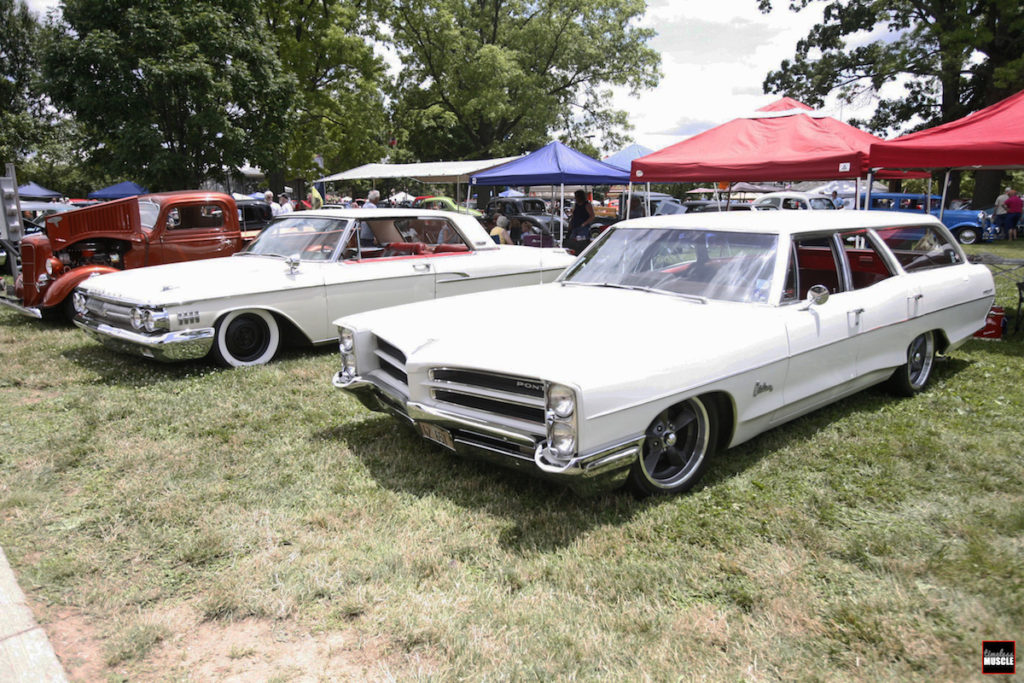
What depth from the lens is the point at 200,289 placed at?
5898 millimetres

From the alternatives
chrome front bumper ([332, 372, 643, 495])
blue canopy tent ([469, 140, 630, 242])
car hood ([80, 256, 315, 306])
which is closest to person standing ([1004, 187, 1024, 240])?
blue canopy tent ([469, 140, 630, 242])

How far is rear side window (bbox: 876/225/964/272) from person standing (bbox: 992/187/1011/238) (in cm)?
1827

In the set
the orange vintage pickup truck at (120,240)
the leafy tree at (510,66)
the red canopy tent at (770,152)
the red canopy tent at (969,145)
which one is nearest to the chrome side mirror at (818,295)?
the red canopy tent at (969,145)

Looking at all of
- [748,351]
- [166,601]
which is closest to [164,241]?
[166,601]

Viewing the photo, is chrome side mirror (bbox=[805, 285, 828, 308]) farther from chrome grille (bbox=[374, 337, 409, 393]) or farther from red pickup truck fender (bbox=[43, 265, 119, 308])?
red pickup truck fender (bbox=[43, 265, 119, 308])

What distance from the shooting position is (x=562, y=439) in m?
3.01

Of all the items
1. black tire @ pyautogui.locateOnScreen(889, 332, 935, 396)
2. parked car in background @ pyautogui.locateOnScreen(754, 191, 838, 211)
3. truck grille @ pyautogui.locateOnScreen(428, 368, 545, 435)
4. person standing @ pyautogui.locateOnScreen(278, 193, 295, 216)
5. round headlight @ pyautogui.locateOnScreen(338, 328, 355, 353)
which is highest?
person standing @ pyautogui.locateOnScreen(278, 193, 295, 216)

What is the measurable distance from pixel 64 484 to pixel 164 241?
502cm

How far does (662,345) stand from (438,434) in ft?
4.02

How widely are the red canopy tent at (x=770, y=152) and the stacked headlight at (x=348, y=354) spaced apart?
22.1 ft

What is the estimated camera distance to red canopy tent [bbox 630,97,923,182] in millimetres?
8742

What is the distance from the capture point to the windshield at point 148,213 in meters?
8.26

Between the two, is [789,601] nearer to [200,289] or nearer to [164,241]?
[200,289]

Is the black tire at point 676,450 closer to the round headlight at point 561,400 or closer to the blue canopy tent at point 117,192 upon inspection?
the round headlight at point 561,400
